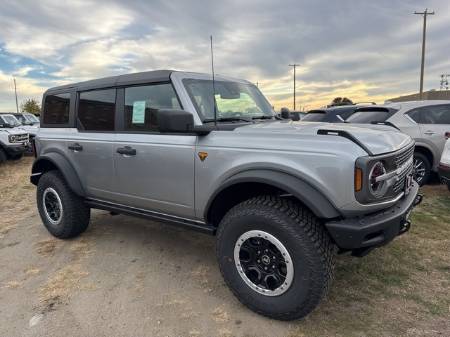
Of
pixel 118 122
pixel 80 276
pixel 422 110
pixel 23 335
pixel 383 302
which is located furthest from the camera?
pixel 422 110

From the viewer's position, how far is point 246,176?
278cm

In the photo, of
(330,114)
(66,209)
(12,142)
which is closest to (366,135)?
(66,209)

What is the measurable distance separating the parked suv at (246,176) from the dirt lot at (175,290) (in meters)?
0.31

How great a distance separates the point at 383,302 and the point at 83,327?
2.36m

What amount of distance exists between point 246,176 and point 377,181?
909 millimetres

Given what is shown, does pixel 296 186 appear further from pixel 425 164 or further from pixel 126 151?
pixel 425 164

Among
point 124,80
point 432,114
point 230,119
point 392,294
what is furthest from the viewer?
point 432,114

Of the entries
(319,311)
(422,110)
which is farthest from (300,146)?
(422,110)

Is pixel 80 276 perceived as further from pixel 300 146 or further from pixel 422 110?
pixel 422 110

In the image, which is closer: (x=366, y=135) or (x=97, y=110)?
(x=366, y=135)

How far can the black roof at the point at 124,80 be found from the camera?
11.6 feet

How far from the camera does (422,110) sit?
696 cm

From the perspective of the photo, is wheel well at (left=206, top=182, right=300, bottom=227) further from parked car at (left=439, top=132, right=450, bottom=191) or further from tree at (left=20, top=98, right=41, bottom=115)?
tree at (left=20, top=98, right=41, bottom=115)

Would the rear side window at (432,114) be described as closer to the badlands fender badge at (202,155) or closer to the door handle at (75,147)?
the badlands fender badge at (202,155)
